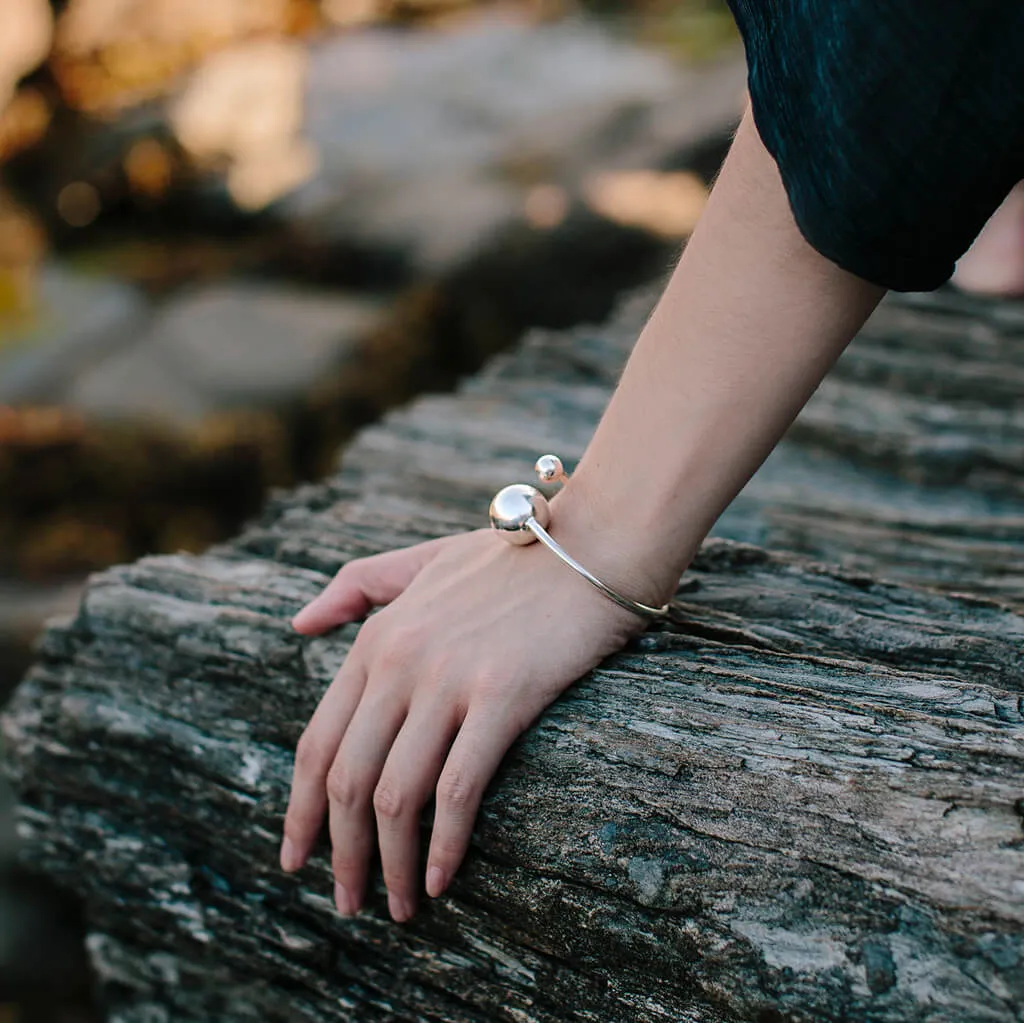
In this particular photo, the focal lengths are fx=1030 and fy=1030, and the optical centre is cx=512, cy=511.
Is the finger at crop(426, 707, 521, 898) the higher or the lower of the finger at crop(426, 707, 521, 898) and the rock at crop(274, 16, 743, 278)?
the lower

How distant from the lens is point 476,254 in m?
6.64

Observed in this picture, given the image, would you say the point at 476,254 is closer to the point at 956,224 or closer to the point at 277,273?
the point at 277,273

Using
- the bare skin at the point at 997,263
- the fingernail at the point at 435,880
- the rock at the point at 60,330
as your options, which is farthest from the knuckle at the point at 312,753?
the rock at the point at 60,330

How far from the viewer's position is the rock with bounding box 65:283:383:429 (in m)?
6.04

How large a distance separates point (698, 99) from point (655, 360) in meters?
7.06

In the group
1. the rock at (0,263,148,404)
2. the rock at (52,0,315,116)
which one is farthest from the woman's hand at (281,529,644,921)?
the rock at (52,0,315,116)

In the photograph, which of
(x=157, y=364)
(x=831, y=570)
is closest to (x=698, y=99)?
(x=157, y=364)

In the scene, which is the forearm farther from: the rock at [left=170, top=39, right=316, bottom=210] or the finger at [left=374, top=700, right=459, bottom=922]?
the rock at [left=170, top=39, right=316, bottom=210]

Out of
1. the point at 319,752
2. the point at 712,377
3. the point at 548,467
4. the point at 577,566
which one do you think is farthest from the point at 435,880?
the point at 712,377

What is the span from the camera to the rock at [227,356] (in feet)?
19.8

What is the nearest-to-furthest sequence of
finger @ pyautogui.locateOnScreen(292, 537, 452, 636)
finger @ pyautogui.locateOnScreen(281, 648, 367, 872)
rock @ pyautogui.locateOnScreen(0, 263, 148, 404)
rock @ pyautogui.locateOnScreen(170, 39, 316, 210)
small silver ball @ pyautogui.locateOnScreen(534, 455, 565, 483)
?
1. finger @ pyautogui.locateOnScreen(281, 648, 367, 872)
2. small silver ball @ pyautogui.locateOnScreen(534, 455, 565, 483)
3. finger @ pyautogui.locateOnScreen(292, 537, 452, 636)
4. rock @ pyautogui.locateOnScreen(0, 263, 148, 404)
5. rock @ pyautogui.locateOnScreen(170, 39, 316, 210)

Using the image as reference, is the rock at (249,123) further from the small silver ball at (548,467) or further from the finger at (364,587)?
the small silver ball at (548,467)

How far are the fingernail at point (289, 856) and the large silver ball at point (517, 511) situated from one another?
1.96ft

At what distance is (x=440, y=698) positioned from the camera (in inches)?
53.7
